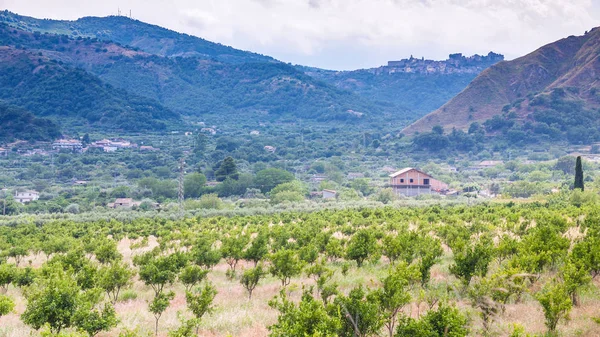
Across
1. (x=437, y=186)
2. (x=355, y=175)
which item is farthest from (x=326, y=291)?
(x=355, y=175)

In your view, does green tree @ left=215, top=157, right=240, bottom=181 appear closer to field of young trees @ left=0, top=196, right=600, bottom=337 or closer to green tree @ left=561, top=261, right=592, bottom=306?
field of young trees @ left=0, top=196, right=600, bottom=337

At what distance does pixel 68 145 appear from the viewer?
118312 millimetres

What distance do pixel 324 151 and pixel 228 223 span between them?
88.9 meters

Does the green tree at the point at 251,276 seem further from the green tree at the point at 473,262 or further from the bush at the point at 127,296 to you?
the green tree at the point at 473,262

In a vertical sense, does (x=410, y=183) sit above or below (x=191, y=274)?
below

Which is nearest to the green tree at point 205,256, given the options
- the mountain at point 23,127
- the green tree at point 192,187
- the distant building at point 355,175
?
the green tree at point 192,187

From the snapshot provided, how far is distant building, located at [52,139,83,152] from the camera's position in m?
116

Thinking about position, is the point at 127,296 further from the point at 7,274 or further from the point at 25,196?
the point at 25,196

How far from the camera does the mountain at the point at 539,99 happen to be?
400 feet

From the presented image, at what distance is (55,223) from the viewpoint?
1635 inches

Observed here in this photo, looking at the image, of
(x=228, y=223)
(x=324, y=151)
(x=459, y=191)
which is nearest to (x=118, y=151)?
(x=324, y=151)

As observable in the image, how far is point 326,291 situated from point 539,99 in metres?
133

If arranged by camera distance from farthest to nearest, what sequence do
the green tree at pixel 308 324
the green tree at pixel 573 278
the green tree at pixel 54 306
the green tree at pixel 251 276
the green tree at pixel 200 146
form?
the green tree at pixel 200 146 → the green tree at pixel 251 276 → the green tree at pixel 573 278 → the green tree at pixel 54 306 → the green tree at pixel 308 324

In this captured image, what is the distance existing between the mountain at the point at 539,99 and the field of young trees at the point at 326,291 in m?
102
